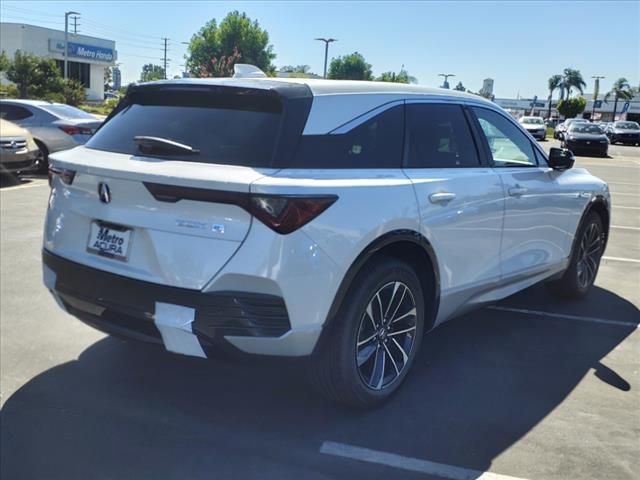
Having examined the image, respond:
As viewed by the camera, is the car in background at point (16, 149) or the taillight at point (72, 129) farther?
the taillight at point (72, 129)

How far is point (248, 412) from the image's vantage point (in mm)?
3406

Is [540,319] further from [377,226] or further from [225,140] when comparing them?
[225,140]

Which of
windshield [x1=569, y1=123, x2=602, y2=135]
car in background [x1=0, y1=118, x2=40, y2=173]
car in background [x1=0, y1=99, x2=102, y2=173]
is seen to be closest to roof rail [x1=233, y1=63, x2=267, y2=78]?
car in background [x1=0, y1=118, x2=40, y2=173]

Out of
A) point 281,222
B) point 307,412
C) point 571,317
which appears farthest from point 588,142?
point 281,222

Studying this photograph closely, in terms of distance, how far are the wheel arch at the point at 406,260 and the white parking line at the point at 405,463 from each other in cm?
54

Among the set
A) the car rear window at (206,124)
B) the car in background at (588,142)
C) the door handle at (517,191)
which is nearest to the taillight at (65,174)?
the car rear window at (206,124)

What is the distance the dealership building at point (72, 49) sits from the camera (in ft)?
183

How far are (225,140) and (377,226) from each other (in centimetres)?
87

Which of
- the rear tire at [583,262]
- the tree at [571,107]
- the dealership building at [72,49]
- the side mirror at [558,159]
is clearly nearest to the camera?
the side mirror at [558,159]

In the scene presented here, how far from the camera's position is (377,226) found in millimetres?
3139

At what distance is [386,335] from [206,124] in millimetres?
1524

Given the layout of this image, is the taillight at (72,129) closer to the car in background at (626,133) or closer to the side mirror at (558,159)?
the side mirror at (558,159)

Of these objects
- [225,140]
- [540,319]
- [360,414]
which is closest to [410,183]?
[225,140]

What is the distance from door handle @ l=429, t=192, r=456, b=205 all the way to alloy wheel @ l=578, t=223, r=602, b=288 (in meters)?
2.36
